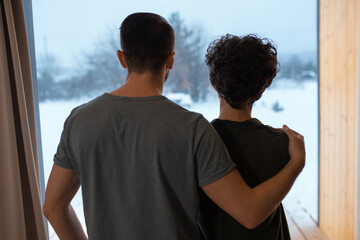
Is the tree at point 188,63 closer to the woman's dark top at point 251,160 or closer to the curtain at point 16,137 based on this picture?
the curtain at point 16,137

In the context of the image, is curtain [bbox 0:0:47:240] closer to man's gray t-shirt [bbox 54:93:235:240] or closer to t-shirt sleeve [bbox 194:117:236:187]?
man's gray t-shirt [bbox 54:93:235:240]

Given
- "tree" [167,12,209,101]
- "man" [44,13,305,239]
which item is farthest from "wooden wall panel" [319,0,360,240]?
"man" [44,13,305,239]

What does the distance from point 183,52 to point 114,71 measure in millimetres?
625

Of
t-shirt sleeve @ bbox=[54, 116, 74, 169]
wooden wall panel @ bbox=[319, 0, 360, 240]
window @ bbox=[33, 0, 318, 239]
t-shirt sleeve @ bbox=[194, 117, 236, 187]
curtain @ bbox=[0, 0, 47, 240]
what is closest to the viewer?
t-shirt sleeve @ bbox=[194, 117, 236, 187]

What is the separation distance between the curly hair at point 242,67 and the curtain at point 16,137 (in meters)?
1.58

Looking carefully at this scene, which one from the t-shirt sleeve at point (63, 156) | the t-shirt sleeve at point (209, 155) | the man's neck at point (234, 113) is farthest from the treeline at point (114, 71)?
the t-shirt sleeve at point (209, 155)

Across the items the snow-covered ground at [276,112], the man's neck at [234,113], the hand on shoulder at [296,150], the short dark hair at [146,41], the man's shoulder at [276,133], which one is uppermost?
the short dark hair at [146,41]

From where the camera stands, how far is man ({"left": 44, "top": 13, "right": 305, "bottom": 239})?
2.84 ft

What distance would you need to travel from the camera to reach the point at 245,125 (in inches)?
41.2

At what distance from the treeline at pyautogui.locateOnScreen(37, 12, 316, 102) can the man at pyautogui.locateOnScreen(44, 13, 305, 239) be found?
2.28m

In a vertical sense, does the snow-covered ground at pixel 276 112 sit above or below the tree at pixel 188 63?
below

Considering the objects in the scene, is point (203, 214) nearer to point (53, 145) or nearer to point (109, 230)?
point (109, 230)

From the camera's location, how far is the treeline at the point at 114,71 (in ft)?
10.4

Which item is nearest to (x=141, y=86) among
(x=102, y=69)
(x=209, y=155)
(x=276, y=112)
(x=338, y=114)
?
(x=209, y=155)
